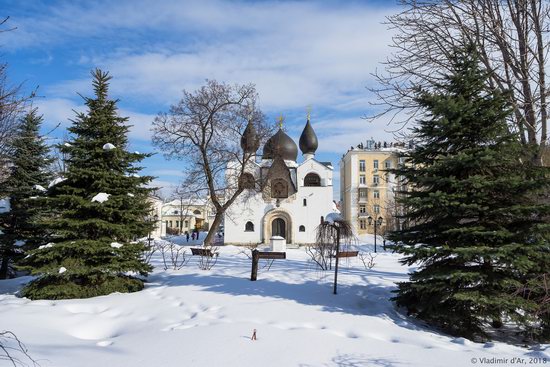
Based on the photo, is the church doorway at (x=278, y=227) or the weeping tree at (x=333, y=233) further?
the church doorway at (x=278, y=227)

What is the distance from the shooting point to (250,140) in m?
24.3

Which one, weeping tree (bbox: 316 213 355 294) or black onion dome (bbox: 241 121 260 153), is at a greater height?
black onion dome (bbox: 241 121 260 153)

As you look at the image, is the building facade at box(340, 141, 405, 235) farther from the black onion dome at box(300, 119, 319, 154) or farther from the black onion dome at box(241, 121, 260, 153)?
the black onion dome at box(241, 121, 260, 153)

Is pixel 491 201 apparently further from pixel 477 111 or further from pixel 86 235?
pixel 86 235

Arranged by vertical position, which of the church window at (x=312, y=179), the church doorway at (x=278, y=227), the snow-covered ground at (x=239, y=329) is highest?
the church window at (x=312, y=179)

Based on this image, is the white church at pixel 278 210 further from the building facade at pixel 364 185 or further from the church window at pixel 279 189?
the building facade at pixel 364 185

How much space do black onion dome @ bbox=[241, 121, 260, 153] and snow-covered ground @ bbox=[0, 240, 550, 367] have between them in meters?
14.1

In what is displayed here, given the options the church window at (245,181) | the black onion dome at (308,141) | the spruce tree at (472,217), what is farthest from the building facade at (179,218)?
the spruce tree at (472,217)

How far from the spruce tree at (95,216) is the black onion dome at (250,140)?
13.2m

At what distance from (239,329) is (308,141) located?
34.1 metres

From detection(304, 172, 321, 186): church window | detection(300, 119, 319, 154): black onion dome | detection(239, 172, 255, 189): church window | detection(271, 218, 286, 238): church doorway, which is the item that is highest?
detection(300, 119, 319, 154): black onion dome

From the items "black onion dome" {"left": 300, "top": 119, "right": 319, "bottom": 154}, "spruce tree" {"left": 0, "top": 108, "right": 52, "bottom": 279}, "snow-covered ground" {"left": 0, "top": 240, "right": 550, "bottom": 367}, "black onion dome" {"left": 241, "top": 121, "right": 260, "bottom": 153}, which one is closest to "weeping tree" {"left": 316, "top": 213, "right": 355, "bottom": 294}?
"snow-covered ground" {"left": 0, "top": 240, "right": 550, "bottom": 367}

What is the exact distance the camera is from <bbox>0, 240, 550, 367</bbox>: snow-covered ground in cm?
567

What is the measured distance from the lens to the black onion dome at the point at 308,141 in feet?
131
